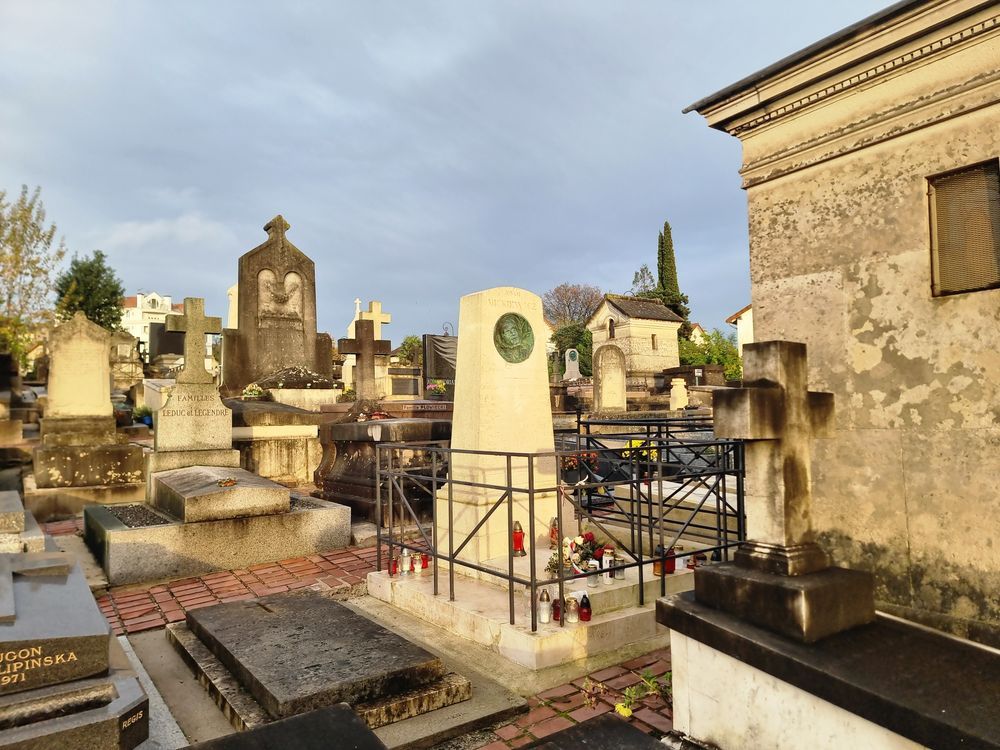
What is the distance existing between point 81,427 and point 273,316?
6356mm

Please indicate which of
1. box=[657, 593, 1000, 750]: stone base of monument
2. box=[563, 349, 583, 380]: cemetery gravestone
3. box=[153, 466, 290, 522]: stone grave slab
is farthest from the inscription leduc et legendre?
box=[563, 349, 583, 380]: cemetery gravestone

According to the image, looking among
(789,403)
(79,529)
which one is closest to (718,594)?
(789,403)

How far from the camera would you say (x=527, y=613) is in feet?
15.5

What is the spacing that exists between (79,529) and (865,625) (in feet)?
32.9

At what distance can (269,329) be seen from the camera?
16172 mm

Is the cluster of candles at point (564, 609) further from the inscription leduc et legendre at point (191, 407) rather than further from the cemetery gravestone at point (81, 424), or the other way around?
the cemetery gravestone at point (81, 424)

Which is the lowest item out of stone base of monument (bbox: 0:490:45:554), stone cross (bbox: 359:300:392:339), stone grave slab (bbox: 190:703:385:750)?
stone grave slab (bbox: 190:703:385:750)

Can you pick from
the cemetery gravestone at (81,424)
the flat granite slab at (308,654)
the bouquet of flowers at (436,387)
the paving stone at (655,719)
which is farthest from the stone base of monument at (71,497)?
the bouquet of flowers at (436,387)

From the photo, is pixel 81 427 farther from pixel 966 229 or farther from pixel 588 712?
pixel 966 229

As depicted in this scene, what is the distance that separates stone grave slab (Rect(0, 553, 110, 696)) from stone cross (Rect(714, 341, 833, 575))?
329cm

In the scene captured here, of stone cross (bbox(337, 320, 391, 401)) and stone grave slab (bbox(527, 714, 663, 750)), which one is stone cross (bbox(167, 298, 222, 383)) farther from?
stone grave slab (bbox(527, 714, 663, 750))

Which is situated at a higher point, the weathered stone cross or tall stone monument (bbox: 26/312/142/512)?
the weathered stone cross

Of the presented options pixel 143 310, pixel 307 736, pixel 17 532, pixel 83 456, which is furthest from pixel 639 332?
pixel 143 310

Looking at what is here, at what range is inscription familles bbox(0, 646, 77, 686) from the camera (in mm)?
2604
